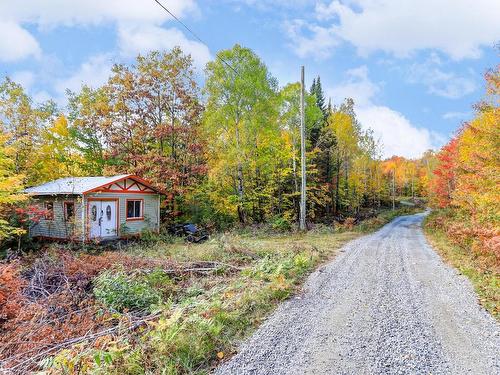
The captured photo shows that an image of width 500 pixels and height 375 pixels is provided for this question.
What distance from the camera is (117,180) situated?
16.1 meters

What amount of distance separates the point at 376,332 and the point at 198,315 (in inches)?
107

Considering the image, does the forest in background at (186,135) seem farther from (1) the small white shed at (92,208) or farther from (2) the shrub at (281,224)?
(1) the small white shed at (92,208)

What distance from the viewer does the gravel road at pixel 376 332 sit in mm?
3699

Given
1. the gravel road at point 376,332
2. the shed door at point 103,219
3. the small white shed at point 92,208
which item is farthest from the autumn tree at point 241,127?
the gravel road at point 376,332

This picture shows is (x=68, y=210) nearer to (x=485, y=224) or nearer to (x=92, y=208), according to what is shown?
(x=92, y=208)

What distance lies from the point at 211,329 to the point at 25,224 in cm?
1456

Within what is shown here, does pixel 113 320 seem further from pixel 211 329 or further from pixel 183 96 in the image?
pixel 183 96

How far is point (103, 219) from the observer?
15.9 m

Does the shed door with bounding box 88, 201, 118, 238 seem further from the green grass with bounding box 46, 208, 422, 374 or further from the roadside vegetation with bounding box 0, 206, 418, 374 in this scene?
the green grass with bounding box 46, 208, 422, 374

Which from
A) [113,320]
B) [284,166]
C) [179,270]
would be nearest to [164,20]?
[179,270]

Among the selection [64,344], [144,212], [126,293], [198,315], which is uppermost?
[144,212]

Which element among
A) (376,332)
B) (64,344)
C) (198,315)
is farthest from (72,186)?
(376,332)

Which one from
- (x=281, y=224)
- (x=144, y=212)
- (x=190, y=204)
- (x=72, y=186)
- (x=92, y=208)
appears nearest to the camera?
(x=92, y=208)

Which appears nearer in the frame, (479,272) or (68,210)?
(479,272)
